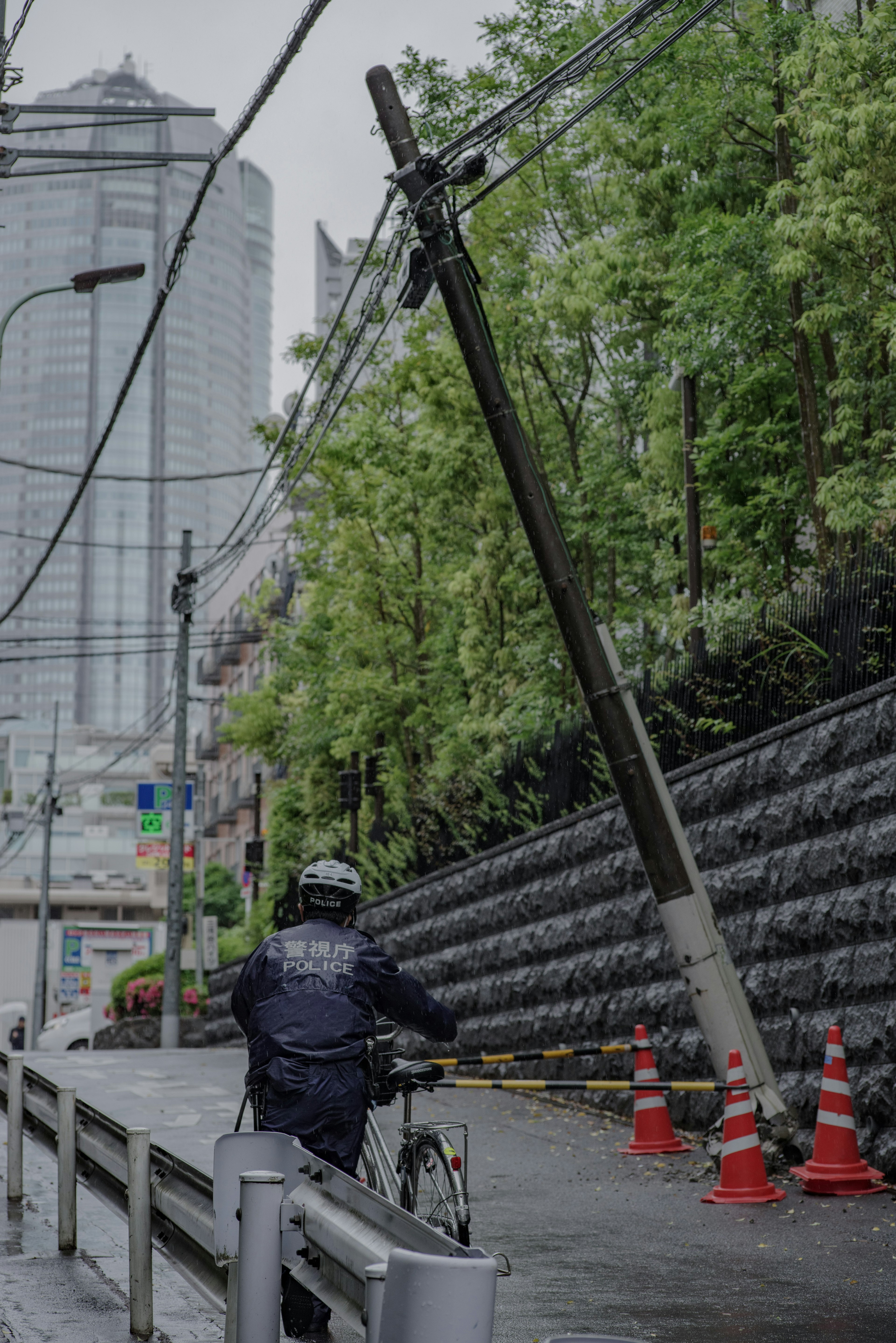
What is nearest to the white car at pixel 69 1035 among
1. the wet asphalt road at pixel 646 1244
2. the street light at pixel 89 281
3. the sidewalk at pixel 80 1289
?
the street light at pixel 89 281

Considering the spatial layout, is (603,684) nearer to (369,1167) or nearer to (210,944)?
(369,1167)

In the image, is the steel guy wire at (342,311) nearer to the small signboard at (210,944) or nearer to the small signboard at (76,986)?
the small signboard at (210,944)

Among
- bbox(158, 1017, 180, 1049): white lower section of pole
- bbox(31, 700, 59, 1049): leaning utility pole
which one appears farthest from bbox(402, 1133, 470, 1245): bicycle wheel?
bbox(31, 700, 59, 1049): leaning utility pole

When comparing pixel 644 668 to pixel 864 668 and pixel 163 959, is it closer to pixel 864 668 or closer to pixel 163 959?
pixel 864 668

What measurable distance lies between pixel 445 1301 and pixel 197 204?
41.0 feet

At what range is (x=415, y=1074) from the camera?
20.3ft

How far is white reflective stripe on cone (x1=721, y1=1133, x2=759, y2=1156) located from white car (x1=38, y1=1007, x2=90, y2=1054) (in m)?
29.6

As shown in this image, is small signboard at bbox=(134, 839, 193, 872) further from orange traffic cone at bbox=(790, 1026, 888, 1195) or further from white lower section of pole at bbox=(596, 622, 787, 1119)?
orange traffic cone at bbox=(790, 1026, 888, 1195)

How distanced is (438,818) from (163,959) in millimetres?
17311

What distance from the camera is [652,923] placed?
13.5 m

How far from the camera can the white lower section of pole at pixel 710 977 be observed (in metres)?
9.86

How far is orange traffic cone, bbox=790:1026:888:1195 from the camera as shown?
28.9 ft

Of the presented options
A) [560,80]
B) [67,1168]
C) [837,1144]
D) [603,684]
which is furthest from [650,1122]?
[560,80]

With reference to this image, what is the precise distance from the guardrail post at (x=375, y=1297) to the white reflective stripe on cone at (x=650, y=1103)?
8349 mm
